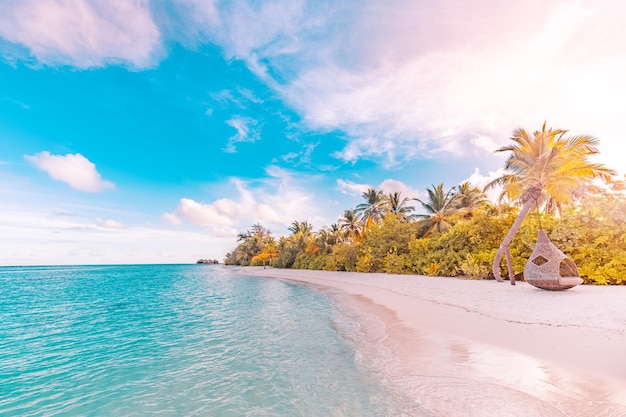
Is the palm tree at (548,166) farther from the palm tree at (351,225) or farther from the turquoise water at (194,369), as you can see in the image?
the palm tree at (351,225)

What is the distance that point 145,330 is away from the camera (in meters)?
12.1

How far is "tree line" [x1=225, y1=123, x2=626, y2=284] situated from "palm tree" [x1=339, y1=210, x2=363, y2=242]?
28.4 feet

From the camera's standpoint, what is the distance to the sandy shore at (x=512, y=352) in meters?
4.69

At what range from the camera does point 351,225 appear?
42.1 meters

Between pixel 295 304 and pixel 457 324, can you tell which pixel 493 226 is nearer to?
pixel 457 324

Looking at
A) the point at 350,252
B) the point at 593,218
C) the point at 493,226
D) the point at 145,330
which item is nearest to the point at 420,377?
the point at 145,330

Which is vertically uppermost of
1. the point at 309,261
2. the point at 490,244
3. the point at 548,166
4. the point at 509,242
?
the point at 548,166

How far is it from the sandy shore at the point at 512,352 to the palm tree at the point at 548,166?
485 cm

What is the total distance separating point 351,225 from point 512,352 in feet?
116

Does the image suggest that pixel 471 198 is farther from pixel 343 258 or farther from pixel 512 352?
pixel 512 352

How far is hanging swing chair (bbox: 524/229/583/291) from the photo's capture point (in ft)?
36.4

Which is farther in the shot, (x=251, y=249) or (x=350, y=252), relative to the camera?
(x=251, y=249)

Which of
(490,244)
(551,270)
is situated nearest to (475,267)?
(490,244)

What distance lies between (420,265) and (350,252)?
39.3 ft
